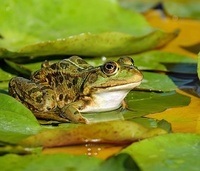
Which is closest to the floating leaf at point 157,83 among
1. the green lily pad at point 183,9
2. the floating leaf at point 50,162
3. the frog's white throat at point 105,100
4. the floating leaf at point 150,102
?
the floating leaf at point 150,102

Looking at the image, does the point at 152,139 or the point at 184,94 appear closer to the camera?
the point at 152,139

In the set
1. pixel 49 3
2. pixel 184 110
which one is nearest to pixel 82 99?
pixel 184 110

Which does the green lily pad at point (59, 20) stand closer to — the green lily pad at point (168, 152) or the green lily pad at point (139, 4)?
the green lily pad at point (139, 4)

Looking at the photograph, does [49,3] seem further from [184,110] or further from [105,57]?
[184,110]

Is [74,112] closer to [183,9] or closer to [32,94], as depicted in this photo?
[32,94]

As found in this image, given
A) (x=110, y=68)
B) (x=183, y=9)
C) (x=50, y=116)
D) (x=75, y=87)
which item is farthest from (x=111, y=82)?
(x=183, y=9)
